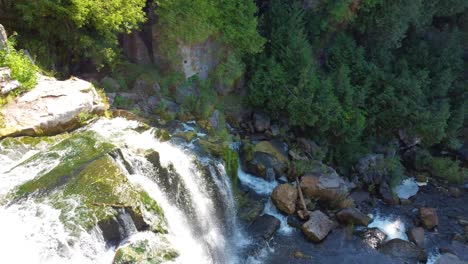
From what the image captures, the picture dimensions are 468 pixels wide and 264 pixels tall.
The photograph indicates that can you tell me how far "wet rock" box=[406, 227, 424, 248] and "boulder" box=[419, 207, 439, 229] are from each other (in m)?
0.56

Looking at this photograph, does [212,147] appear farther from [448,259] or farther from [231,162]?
[448,259]

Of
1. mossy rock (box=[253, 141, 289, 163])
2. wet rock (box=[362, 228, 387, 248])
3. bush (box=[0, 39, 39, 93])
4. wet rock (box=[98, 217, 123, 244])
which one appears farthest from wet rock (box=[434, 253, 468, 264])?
bush (box=[0, 39, 39, 93])

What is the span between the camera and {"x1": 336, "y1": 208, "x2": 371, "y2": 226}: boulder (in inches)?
472

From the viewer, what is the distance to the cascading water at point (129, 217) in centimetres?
679

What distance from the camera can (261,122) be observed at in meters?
14.3

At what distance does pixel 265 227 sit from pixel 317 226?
1469mm

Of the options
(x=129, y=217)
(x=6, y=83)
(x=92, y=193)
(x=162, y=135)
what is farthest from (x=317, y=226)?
(x=6, y=83)

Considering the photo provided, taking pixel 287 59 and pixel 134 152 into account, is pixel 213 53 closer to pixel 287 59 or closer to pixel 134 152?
pixel 287 59

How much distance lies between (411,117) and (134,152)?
1079 cm

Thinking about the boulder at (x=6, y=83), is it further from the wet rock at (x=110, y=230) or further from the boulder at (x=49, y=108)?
the wet rock at (x=110, y=230)

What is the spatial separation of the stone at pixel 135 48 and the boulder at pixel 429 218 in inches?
400

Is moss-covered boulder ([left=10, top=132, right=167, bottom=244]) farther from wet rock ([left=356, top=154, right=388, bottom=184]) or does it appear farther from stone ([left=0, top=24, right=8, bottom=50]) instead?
wet rock ([left=356, top=154, right=388, bottom=184])

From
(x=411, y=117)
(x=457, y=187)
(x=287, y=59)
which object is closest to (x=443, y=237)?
(x=457, y=187)

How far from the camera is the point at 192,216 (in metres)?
9.77
